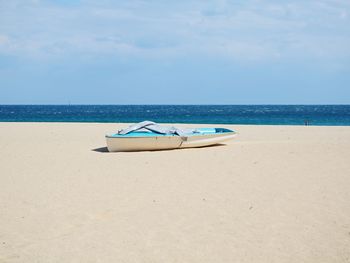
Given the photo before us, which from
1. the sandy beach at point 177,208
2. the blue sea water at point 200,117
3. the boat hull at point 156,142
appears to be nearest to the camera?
the sandy beach at point 177,208

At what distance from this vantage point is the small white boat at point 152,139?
55.5ft

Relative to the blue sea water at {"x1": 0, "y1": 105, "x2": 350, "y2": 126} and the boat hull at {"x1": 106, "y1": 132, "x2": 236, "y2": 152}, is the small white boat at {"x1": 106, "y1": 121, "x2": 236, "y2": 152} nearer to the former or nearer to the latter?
the boat hull at {"x1": 106, "y1": 132, "x2": 236, "y2": 152}

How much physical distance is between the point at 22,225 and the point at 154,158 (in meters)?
7.72

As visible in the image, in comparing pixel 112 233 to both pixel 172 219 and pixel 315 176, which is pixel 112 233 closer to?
pixel 172 219

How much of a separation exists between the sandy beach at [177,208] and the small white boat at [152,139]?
4.89ft

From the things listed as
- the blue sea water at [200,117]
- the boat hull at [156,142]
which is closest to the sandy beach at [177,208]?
the boat hull at [156,142]

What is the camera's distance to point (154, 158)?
1538 centimetres

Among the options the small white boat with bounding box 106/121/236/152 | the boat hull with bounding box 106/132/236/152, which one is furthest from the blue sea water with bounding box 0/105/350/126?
the small white boat with bounding box 106/121/236/152

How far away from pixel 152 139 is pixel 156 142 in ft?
0.65

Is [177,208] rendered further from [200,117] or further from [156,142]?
[200,117]

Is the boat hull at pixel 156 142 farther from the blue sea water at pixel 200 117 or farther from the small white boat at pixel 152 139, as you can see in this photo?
the blue sea water at pixel 200 117

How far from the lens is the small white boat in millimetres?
16925

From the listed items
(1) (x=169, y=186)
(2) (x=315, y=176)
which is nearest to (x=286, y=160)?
(2) (x=315, y=176)

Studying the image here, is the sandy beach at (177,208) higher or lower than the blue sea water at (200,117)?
lower
